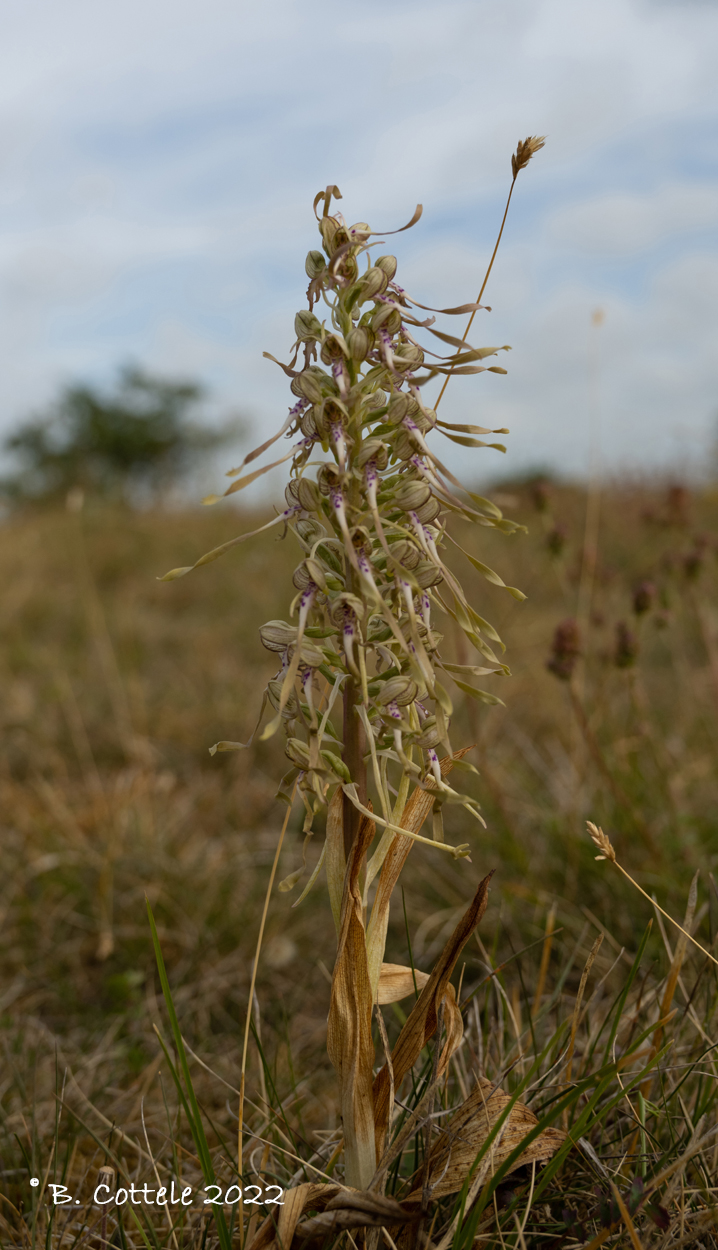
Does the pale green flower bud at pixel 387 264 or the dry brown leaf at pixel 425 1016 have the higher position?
the pale green flower bud at pixel 387 264

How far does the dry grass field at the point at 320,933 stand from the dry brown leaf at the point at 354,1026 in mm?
159

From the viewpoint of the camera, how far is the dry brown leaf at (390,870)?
1.24m

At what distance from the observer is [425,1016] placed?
4.20ft

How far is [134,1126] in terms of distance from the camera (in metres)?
1.99

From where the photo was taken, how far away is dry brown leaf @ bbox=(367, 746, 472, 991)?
1243mm

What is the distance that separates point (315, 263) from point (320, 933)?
2.28m

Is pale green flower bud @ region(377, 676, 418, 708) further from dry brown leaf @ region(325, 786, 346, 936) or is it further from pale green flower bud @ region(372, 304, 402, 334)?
pale green flower bud @ region(372, 304, 402, 334)

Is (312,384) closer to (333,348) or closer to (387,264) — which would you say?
(333,348)

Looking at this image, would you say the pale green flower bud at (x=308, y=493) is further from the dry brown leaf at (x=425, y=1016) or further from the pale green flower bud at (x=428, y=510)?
the dry brown leaf at (x=425, y=1016)

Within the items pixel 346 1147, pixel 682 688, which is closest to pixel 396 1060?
pixel 346 1147

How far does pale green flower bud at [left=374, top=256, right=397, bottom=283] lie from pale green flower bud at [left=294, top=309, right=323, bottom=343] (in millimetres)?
110

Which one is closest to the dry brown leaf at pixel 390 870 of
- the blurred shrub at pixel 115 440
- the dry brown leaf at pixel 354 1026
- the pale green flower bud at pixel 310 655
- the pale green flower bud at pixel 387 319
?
the dry brown leaf at pixel 354 1026

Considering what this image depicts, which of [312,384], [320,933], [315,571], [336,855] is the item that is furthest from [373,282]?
[320,933]

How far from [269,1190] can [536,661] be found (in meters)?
4.03
